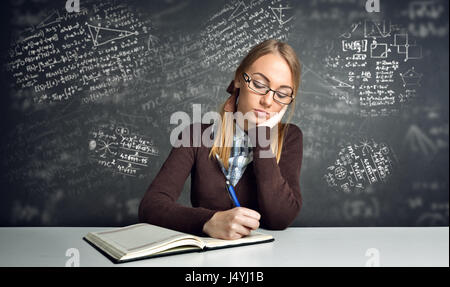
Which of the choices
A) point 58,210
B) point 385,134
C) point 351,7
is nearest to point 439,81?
point 385,134

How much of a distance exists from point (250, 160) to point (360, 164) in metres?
1.11

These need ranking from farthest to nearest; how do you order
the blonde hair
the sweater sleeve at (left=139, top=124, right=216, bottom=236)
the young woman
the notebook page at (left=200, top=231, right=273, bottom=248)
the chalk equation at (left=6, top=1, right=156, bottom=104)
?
1. the chalk equation at (left=6, top=1, right=156, bottom=104)
2. the blonde hair
3. the young woman
4. the sweater sleeve at (left=139, top=124, right=216, bottom=236)
5. the notebook page at (left=200, top=231, right=273, bottom=248)

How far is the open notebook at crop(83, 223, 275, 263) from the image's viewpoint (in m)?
0.88

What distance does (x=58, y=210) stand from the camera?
2256 millimetres

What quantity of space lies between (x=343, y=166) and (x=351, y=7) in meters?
0.91

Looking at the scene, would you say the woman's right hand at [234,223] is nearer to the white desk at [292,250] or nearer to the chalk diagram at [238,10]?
the white desk at [292,250]

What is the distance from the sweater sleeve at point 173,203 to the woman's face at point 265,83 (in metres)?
0.26

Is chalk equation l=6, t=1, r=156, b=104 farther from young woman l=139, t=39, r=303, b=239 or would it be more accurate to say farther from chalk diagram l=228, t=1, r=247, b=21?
young woman l=139, t=39, r=303, b=239

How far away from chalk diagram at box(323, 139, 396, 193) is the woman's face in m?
1.06

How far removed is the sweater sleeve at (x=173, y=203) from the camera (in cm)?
111

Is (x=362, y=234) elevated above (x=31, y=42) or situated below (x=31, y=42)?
below

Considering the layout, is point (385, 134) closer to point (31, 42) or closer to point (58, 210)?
point (58, 210)
